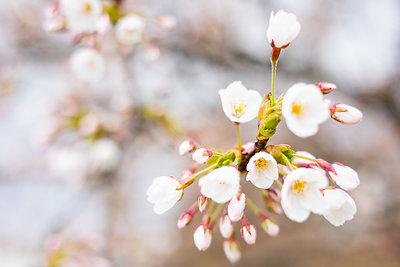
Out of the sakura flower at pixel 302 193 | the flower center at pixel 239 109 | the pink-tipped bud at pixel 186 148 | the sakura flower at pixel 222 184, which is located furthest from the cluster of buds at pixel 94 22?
the sakura flower at pixel 302 193

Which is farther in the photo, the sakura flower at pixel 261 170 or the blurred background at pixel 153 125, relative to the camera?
the blurred background at pixel 153 125

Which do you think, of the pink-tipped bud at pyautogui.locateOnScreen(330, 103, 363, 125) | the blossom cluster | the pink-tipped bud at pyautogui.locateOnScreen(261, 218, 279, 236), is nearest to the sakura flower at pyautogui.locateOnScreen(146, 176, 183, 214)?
the blossom cluster

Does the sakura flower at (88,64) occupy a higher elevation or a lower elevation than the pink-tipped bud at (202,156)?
higher

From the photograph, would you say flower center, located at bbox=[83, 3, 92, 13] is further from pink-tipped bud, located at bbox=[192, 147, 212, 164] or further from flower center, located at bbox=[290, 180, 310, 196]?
flower center, located at bbox=[290, 180, 310, 196]

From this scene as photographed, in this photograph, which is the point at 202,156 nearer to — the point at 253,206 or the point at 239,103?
the point at 239,103

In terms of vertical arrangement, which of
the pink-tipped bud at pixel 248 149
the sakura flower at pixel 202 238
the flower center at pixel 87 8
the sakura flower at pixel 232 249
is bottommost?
the sakura flower at pixel 232 249

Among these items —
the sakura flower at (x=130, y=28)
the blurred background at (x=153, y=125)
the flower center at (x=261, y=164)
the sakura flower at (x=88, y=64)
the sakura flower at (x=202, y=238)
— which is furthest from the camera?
the blurred background at (x=153, y=125)

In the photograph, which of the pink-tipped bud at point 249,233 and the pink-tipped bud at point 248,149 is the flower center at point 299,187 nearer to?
the pink-tipped bud at point 248,149

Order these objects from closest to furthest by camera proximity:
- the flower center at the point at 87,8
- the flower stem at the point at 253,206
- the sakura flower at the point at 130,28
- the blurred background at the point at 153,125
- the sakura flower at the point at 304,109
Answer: the sakura flower at the point at 304,109 < the flower stem at the point at 253,206 < the flower center at the point at 87,8 < the sakura flower at the point at 130,28 < the blurred background at the point at 153,125
